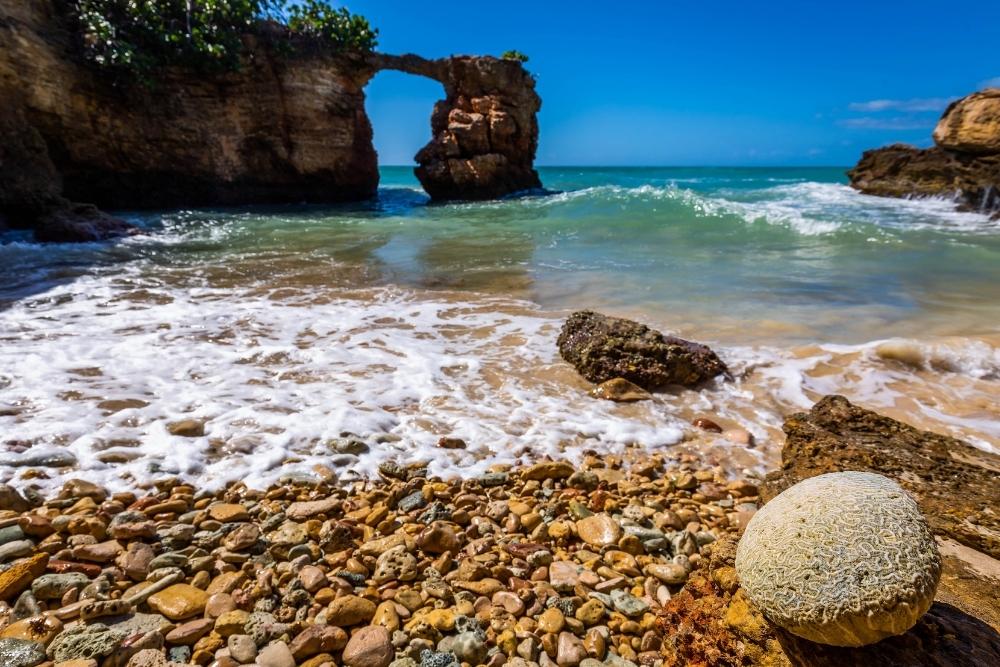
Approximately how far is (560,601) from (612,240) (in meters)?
11.5

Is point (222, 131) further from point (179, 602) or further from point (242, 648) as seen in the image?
point (242, 648)

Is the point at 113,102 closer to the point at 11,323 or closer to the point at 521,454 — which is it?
the point at 11,323

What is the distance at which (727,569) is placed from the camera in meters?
1.94

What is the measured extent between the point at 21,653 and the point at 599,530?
236cm

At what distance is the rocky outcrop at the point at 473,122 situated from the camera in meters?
24.5

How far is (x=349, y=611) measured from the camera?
2051mm

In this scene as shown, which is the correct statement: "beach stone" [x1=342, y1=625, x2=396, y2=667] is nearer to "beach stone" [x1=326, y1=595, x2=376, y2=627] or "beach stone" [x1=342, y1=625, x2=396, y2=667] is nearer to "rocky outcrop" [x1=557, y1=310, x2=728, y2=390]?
"beach stone" [x1=326, y1=595, x2=376, y2=627]

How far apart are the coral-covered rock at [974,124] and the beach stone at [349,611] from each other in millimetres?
24890

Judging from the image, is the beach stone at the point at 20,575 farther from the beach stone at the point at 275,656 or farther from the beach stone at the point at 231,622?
the beach stone at the point at 275,656

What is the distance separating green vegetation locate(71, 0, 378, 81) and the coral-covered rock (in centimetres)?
2468

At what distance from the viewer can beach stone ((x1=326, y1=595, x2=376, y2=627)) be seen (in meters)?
2.03

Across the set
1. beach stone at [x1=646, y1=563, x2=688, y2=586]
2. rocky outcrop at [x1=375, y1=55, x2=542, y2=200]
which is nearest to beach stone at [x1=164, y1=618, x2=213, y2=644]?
beach stone at [x1=646, y1=563, x2=688, y2=586]

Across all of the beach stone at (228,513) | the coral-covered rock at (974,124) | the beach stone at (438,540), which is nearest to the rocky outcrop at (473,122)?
the coral-covered rock at (974,124)

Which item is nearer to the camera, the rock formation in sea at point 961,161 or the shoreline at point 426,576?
the shoreline at point 426,576
